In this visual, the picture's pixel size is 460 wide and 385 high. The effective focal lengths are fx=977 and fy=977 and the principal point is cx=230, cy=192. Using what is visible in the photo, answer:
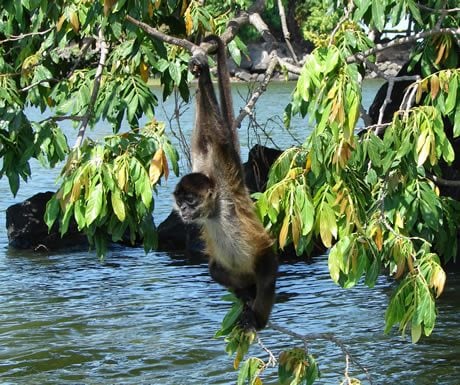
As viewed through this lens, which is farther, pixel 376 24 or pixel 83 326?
pixel 83 326

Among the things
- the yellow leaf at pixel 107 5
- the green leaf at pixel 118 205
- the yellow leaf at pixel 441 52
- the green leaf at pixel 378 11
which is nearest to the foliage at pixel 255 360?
the green leaf at pixel 118 205

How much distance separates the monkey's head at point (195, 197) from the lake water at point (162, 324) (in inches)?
159

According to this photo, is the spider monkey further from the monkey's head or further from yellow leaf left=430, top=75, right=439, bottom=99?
yellow leaf left=430, top=75, right=439, bottom=99

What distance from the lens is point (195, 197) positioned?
6.13 meters

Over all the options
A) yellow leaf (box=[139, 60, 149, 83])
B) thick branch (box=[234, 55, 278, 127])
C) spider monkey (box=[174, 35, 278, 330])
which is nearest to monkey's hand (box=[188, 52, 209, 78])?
spider monkey (box=[174, 35, 278, 330])

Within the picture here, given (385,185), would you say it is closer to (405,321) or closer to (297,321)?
(405,321)

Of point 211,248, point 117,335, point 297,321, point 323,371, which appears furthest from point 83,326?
point 211,248

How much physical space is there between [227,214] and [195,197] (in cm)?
27

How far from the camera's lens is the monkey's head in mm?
6059

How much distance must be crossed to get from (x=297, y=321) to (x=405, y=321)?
650 cm

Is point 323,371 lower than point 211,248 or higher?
lower

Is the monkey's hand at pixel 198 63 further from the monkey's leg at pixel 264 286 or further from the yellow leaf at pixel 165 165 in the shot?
the monkey's leg at pixel 264 286

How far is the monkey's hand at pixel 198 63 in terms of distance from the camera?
529 centimetres

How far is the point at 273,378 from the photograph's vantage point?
998 centimetres
